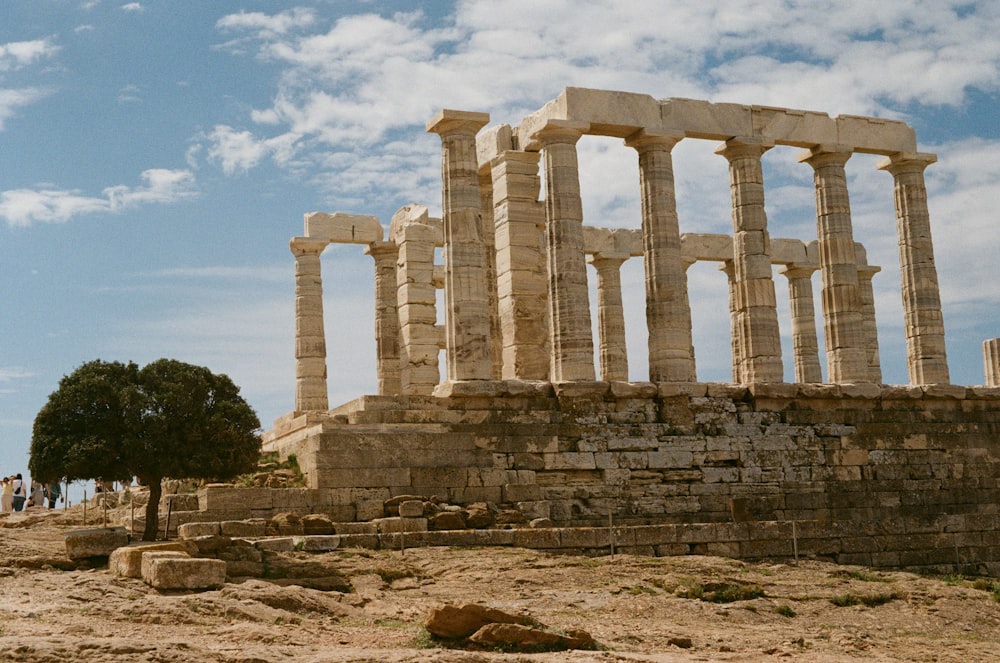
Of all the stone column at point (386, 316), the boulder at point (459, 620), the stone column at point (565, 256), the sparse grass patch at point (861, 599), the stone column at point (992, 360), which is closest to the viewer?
the boulder at point (459, 620)

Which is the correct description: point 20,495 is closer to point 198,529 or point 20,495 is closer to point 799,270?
point 198,529

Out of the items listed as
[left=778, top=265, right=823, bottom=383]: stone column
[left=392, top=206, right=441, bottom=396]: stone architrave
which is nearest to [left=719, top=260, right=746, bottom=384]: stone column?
[left=778, top=265, right=823, bottom=383]: stone column

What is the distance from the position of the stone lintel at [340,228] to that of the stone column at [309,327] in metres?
0.28

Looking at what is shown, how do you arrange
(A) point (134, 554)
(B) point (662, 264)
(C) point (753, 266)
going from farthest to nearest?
1. (C) point (753, 266)
2. (B) point (662, 264)
3. (A) point (134, 554)

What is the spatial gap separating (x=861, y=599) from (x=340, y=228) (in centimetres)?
2073

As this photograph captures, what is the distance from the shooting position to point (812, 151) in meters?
33.2

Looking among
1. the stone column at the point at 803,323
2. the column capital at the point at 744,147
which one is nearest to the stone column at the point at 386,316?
the column capital at the point at 744,147

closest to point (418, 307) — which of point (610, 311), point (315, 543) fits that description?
point (610, 311)

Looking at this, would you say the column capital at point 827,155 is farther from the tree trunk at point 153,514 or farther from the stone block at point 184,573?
the stone block at point 184,573

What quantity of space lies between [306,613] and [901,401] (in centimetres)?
1890

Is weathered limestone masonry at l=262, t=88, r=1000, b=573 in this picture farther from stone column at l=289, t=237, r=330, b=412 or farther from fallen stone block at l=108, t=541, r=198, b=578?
fallen stone block at l=108, t=541, r=198, b=578

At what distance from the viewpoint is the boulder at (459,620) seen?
1603cm

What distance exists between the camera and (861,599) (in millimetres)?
21719

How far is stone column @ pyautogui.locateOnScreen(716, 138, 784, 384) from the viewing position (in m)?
31.4
